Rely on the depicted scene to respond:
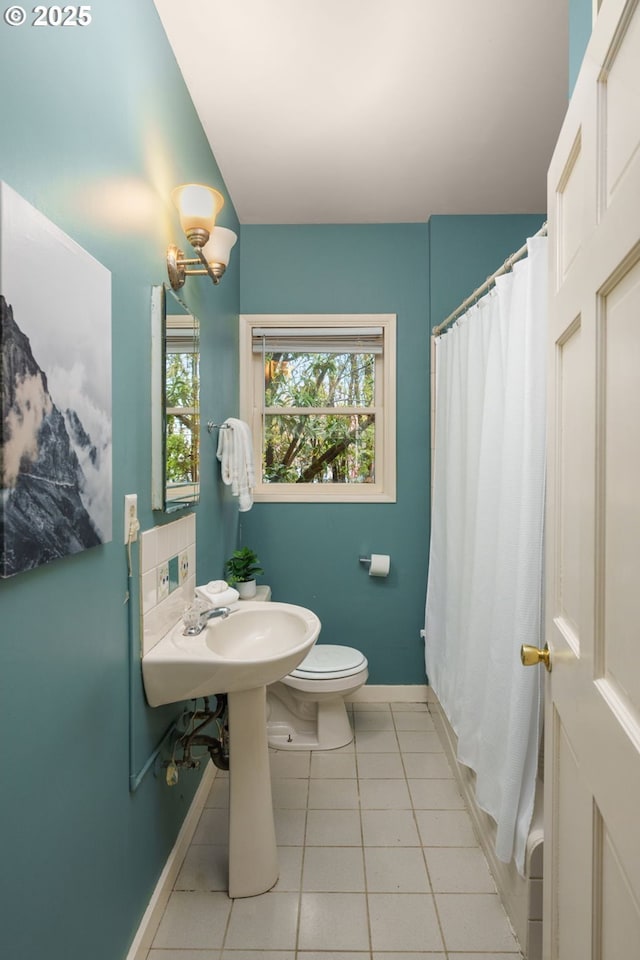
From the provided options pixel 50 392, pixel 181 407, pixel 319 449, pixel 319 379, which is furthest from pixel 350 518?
pixel 50 392

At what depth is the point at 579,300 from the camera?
2.80ft

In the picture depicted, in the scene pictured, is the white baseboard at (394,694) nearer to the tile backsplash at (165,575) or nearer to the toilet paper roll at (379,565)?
the toilet paper roll at (379,565)

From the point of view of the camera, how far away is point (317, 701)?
2363mm

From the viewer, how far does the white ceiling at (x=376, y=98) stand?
5.18ft

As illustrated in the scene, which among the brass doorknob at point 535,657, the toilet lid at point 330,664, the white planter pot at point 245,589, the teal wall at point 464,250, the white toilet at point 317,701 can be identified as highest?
the teal wall at point 464,250

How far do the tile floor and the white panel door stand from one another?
0.63 meters

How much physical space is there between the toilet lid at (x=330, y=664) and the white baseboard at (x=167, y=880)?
0.56m

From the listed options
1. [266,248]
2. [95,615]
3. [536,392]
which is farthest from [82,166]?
[266,248]

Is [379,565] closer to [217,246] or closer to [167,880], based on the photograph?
[167,880]

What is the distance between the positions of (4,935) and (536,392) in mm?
1562

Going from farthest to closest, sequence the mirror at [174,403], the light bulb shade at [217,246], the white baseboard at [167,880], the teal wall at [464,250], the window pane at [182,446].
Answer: the teal wall at [464,250] → the light bulb shade at [217,246] → the window pane at [182,446] → the mirror at [174,403] → the white baseboard at [167,880]

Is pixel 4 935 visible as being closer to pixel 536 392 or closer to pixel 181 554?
pixel 181 554

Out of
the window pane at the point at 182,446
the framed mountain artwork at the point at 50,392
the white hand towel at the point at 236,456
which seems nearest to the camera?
the framed mountain artwork at the point at 50,392

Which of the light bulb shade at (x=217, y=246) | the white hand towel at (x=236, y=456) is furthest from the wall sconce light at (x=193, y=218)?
the white hand towel at (x=236, y=456)
